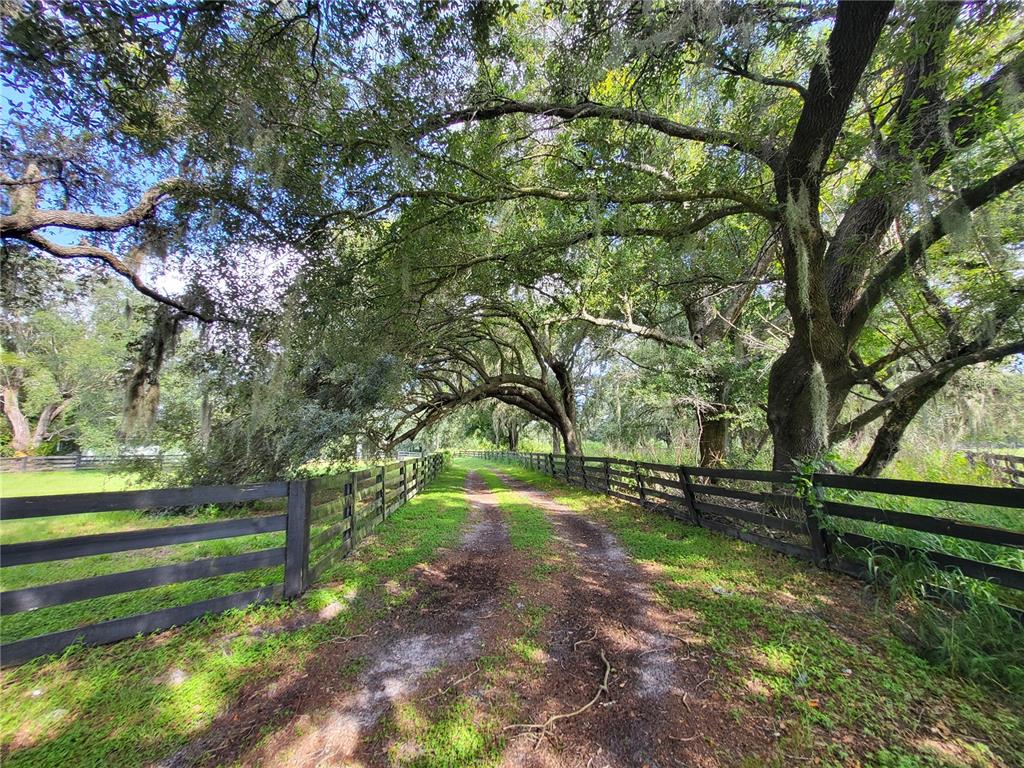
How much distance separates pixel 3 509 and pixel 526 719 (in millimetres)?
3605

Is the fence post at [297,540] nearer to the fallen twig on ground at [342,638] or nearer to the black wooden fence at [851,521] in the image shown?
the fallen twig on ground at [342,638]

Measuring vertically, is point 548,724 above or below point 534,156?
below

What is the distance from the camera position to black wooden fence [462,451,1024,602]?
2.91 meters

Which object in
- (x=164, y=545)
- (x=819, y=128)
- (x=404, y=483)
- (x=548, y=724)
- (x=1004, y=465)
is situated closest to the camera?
(x=548, y=724)

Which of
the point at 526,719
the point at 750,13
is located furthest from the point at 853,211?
the point at 526,719

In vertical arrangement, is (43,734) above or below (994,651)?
below

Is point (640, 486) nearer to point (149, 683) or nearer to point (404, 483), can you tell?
point (404, 483)

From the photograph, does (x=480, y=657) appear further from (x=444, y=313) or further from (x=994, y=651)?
(x=444, y=313)

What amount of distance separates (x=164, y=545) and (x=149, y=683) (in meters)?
1.01

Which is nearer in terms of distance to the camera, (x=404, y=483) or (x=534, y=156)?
(x=534, y=156)

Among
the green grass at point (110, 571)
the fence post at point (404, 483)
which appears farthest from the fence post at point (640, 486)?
the green grass at point (110, 571)

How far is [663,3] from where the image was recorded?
403 cm

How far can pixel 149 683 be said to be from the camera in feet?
8.21

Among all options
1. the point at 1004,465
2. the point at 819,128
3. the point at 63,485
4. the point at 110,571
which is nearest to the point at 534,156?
the point at 819,128
